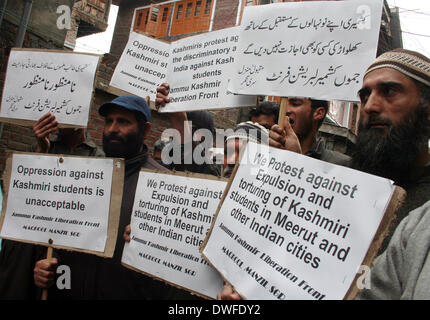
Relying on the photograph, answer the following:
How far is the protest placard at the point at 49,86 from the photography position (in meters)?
2.13

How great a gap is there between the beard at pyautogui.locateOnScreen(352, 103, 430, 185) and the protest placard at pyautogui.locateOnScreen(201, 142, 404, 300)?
1.72ft

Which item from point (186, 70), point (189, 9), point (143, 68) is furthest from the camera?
point (189, 9)

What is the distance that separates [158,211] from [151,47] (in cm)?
134

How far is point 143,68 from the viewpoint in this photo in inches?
95.7

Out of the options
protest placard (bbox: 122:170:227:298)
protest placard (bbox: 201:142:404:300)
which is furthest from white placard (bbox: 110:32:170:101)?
protest placard (bbox: 201:142:404:300)

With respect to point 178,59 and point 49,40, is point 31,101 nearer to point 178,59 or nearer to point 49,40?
point 178,59

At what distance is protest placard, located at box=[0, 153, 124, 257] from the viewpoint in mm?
1768

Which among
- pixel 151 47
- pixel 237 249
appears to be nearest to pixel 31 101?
pixel 151 47

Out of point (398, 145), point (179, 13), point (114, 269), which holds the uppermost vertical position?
point (179, 13)

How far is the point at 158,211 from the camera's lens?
1642 millimetres

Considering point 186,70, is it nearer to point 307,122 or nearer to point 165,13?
point 307,122

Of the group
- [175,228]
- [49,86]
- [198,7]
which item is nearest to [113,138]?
[49,86]

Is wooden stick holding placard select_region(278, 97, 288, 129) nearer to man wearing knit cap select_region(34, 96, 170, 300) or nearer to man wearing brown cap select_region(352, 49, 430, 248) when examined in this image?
man wearing brown cap select_region(352, 49, 430, 248)

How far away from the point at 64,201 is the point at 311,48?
4.86 feet
